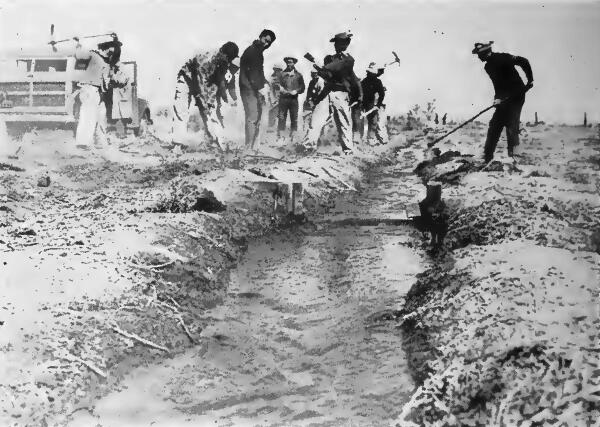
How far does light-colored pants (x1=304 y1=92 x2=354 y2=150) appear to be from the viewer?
2.93m

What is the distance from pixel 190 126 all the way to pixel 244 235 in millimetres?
566

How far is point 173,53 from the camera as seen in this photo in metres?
2.81

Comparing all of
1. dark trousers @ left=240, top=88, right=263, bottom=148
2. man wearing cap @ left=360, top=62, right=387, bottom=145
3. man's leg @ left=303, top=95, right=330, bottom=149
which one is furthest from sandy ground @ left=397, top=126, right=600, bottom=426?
dark trousers @ left=240, top=88, right=263, bottom=148

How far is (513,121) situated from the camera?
2748 mm

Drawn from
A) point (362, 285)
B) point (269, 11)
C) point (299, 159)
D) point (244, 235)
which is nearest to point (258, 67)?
point (269, 11)

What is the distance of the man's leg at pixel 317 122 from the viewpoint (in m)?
2.92

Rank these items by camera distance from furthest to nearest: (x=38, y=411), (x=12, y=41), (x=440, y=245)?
(x=12, y=41)
(x=440, y=245)
(x=38, y=411)

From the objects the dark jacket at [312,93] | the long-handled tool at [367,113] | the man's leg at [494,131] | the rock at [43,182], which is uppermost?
the dark jacket at [312,93]

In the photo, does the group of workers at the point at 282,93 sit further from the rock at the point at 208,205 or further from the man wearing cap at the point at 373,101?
the rock at the point at 208,205

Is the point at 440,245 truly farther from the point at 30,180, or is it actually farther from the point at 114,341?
the point at 30,180

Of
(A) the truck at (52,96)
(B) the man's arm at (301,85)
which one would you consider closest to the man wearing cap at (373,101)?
(B) the man's arm at (301,85)

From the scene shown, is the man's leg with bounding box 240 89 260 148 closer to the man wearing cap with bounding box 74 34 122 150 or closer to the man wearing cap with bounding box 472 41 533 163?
the man wearing cap with bounding box 74 34 122 150

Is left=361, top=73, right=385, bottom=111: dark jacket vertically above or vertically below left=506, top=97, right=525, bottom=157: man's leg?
above

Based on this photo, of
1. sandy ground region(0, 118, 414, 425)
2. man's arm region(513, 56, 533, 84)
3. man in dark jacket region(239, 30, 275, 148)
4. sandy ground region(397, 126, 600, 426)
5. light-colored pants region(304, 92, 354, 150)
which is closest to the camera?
sandy ground region(397, 126, 600, 426)
